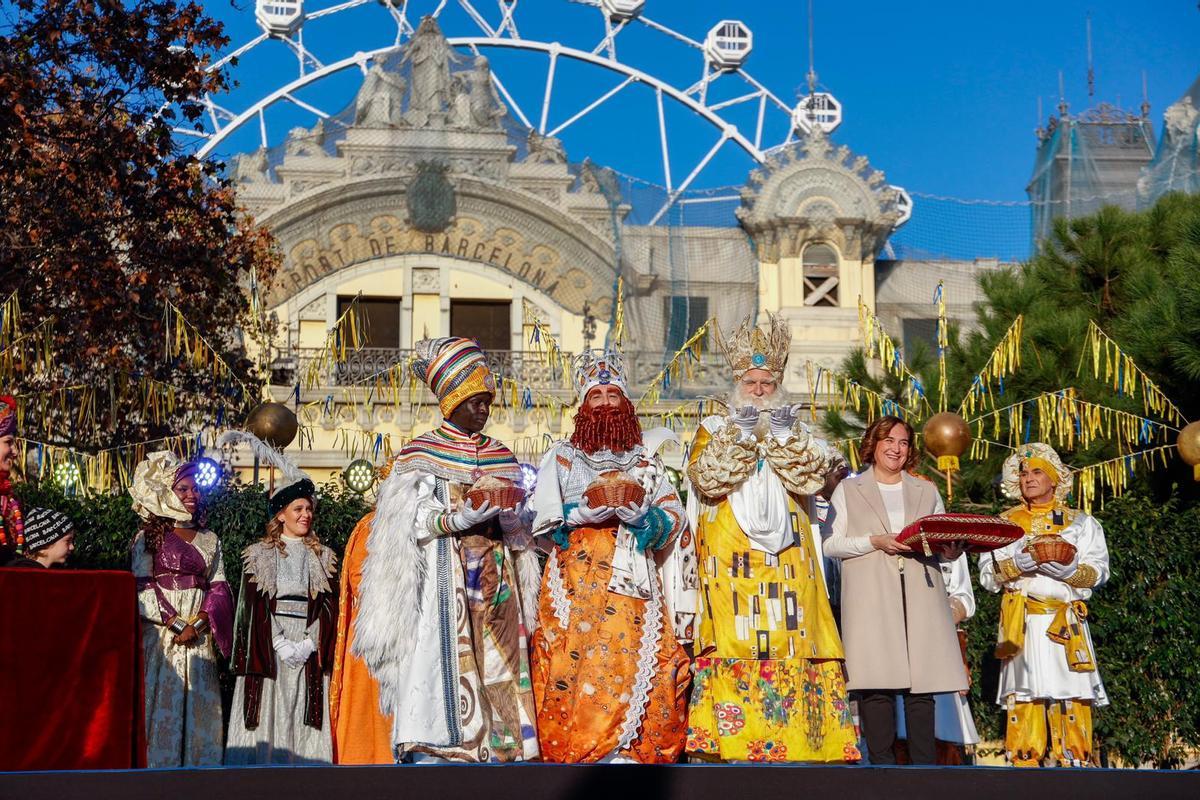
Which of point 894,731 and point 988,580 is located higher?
point 988,580

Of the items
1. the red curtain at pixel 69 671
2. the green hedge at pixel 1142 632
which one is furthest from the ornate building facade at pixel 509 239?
the red curtain at pixel 69 671

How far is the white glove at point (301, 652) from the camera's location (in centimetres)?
825

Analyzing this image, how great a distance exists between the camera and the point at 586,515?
6316 millimetres

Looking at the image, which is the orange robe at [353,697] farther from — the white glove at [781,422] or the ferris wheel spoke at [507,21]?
the ferris wheel spoke at [507,21]

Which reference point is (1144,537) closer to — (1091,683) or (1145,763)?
(1145,763)

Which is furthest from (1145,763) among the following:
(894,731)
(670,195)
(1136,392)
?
(670,195)

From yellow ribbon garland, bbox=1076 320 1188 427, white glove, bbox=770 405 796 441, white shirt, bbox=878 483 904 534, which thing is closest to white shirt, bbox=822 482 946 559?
white shirt, bbox=878 483 904 534

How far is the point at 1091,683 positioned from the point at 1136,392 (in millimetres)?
4613

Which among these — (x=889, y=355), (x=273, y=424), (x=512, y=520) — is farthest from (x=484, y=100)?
(x=512, y=520)

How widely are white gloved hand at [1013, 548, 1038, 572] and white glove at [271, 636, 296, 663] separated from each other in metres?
3.79

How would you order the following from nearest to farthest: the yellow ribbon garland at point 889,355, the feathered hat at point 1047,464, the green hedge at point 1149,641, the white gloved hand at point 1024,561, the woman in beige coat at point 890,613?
the woman in beige coat at point 890,613 → the white gloved hand at point 1024,561 → the feathered hat at point 1047,464 → the green hedge at point 1149,641 → the yellow ribbon garland at point 889,355

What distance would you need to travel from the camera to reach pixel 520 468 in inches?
265

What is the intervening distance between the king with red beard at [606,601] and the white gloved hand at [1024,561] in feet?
6.85

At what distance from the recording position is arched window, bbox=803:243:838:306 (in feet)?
A: 72.0
